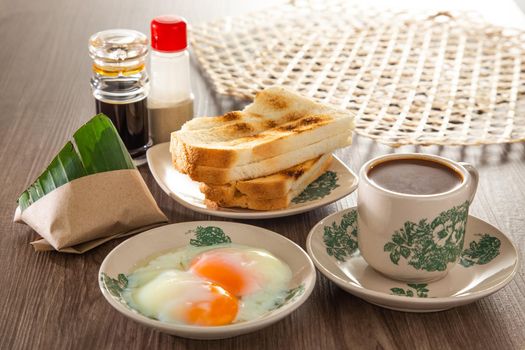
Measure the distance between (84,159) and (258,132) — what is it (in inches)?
14.1

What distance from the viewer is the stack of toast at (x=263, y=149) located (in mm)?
1458

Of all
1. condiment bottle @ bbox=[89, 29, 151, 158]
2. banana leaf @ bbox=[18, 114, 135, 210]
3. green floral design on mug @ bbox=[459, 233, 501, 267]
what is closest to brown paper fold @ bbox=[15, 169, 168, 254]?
banana leaf @ bbox=[18, 114, 135, 210]

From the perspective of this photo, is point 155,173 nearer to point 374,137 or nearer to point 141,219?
point 141,219

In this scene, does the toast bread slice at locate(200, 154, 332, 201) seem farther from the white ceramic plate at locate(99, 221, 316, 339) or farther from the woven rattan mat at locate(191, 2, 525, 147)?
the woven rattan mat at locate(191, 2, 525, 147)

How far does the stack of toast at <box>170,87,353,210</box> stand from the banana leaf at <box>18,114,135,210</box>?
5.3 inches

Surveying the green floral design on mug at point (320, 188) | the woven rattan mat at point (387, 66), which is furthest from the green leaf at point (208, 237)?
the woven rattan mat at point (387, 66)

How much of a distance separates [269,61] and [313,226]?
2.64ft

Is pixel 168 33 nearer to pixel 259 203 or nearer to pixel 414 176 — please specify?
pixel 259 203

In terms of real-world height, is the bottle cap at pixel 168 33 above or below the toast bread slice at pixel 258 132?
above

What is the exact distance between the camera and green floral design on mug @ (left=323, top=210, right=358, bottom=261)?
1319 mm

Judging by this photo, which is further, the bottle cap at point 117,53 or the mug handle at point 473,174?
the bottle cap at point 117,53

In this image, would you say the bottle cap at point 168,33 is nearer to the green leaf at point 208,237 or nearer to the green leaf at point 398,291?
the green leaf at point 208,237

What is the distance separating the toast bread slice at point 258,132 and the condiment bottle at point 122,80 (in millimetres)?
123

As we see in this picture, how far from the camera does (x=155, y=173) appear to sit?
1571 mm
